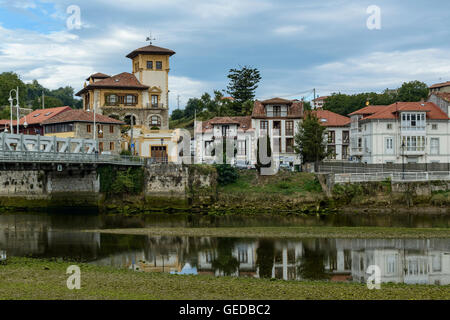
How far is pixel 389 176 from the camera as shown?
2697 inches

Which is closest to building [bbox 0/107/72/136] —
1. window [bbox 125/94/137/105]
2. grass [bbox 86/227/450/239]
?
window [bbox 125/94/137/105]

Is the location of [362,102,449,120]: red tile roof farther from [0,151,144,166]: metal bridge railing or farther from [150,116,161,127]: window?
[0,151,144,166]: metal bridge railing

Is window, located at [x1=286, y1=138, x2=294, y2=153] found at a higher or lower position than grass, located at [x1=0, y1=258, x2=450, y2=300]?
higher

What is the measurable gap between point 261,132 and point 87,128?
1027 inches

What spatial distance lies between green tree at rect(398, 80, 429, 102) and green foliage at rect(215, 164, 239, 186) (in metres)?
60.2

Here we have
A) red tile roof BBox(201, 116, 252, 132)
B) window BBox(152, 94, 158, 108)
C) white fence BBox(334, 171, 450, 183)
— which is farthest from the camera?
window BBox(152, 94, 158, 108)

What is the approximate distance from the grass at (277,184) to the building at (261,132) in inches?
535

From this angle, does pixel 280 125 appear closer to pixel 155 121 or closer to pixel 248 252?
pixel 155 121

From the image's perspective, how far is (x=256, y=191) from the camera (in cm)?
6950

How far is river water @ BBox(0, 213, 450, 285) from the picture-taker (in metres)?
33.6

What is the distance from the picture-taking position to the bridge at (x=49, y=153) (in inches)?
2147

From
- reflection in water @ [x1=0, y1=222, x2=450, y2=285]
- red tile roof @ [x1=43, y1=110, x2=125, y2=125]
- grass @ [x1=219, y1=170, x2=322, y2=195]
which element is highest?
red tile roof @ [x1=43, y1=110, x2=125, y2=125]

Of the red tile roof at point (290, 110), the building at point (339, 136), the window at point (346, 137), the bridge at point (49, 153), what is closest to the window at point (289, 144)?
the red tile roof at point (290, 110)
